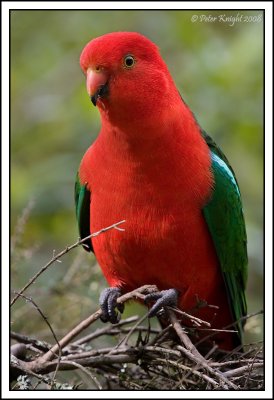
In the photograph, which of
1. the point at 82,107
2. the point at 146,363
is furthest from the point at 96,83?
the point at 82,107

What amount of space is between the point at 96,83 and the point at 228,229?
1128 mm

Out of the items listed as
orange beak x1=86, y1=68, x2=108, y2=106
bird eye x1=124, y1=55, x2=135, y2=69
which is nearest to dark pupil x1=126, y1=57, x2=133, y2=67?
bird eye x1=124, y1=55, x2=135, y2=69

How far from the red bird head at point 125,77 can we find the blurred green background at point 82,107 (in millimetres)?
1198

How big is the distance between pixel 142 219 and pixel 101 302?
48cm

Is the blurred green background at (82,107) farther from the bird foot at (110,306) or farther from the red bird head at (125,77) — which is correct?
the red bird head at (125,77)

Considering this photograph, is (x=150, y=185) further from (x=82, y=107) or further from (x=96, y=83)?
(x=82, y=107)

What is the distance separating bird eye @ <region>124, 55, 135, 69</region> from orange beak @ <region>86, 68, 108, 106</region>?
0.14 meters

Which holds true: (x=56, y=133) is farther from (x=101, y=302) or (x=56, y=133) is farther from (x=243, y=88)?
(x=101, y=302)

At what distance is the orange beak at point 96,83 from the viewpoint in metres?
3.34

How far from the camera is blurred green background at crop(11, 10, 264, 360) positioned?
16.4 feet

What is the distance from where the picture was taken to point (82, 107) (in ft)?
17.5

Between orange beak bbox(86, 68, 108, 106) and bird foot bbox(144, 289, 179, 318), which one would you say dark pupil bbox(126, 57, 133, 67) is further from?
bird foot bbox(144, 289, 179, 318)

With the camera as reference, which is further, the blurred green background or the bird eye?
the blurred green background

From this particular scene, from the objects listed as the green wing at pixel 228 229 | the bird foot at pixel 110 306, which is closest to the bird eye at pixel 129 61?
the green wing at pixel 228 229
